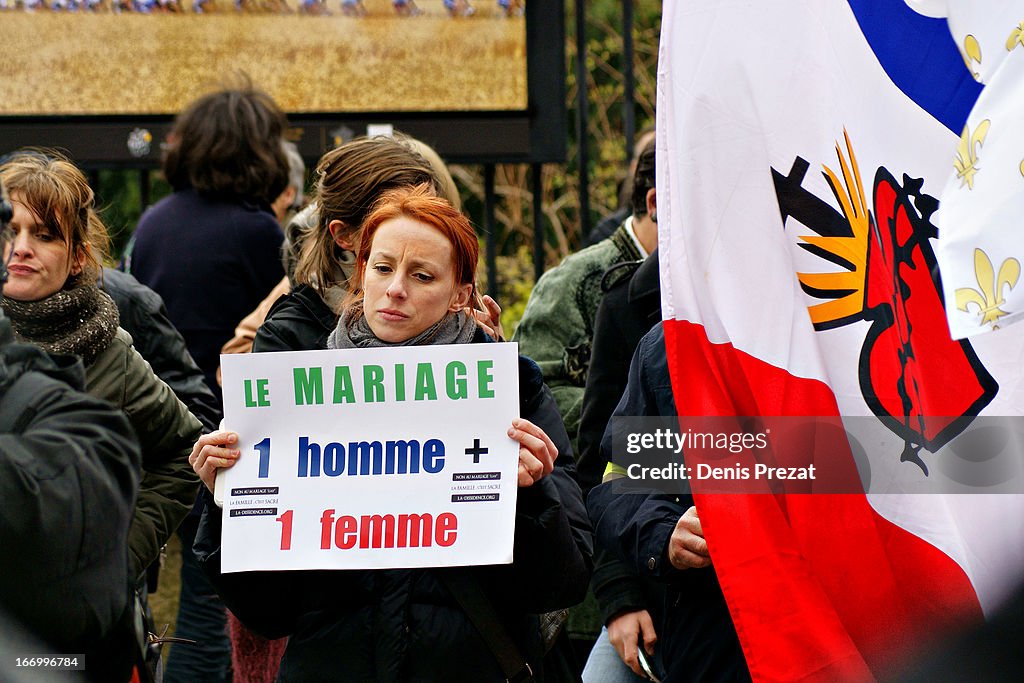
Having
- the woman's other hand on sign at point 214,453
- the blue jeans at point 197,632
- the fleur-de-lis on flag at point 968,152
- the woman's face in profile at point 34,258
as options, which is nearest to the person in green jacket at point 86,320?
the woman's face in profile at point 34,258

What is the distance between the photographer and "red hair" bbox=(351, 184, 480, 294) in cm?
291

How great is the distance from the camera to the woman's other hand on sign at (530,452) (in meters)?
2.69

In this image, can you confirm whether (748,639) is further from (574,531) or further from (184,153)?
(184,153)

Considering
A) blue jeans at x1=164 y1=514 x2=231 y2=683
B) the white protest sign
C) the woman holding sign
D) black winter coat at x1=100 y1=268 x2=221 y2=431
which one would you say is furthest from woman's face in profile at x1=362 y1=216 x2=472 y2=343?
blue jeans at x1=164 y1=514 x2=231 y2=683

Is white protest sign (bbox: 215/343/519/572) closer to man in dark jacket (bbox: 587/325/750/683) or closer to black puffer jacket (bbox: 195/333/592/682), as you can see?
black puffer jacket (bbox: 195/333/592/682)

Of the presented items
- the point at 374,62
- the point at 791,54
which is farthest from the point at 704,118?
the point at 374,62

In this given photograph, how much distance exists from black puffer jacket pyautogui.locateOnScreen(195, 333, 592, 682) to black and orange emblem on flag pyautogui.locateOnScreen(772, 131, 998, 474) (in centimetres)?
62

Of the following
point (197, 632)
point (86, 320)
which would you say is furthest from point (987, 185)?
point (197, 632)

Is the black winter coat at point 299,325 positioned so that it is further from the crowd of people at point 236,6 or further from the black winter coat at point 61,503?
the crowd of people at point 236,6

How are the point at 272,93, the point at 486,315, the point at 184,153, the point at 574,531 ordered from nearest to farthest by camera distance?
the point at 574,531 < the point at 486,315 < the point at 184,153 < the point at 272,93

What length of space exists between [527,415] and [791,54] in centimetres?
90

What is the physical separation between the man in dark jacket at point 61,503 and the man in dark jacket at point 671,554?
1.31 m

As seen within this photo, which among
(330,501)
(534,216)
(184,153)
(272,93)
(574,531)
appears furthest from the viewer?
(534,216)

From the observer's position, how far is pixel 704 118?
2.97 metres
